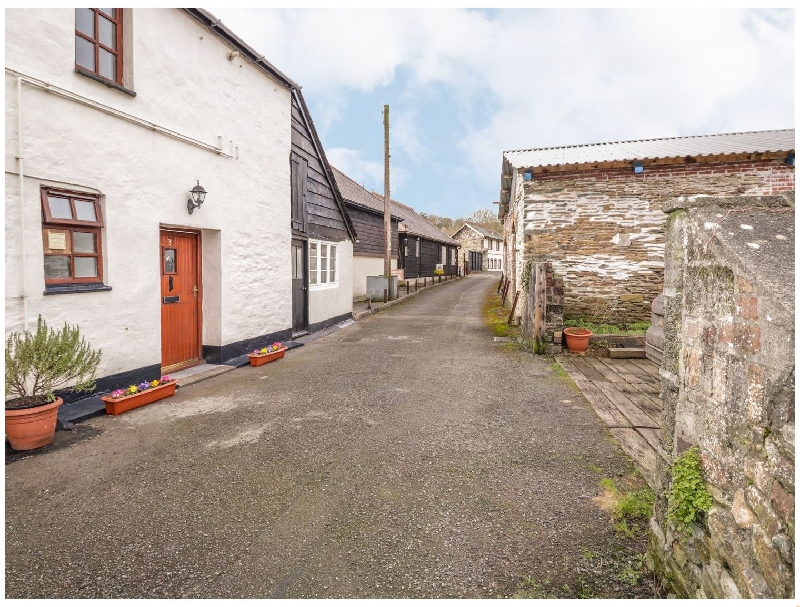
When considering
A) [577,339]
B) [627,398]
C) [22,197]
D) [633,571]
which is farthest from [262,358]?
[633,571]

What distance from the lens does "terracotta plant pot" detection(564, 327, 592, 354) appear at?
8.23m

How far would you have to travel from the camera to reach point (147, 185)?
5.91 metres

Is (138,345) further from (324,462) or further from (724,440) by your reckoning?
(724,440)

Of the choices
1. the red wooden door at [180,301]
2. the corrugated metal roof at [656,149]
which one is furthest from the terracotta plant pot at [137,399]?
the corrugated metal roof at [656,149]

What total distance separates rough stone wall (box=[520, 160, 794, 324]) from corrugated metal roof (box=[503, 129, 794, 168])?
0.39 meters

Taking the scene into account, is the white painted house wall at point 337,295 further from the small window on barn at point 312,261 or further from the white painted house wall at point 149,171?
the white painted house wall at point 149,171

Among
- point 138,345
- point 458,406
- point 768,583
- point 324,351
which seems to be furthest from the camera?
point 324,351

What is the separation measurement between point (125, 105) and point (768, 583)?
289 inches

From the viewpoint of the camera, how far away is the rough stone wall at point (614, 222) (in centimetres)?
922

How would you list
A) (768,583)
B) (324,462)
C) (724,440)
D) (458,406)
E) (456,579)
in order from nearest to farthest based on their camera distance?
(768,583), (724,440), (456,579), (324,462), (458,406)

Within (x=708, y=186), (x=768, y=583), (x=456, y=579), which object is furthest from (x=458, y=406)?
(x=708, y=186)

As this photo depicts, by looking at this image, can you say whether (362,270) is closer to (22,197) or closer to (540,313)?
(540,313)

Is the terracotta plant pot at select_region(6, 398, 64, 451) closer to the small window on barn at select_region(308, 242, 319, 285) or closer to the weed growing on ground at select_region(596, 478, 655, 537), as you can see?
the weed growing on ground at select_region(596, 478, 655, 537)

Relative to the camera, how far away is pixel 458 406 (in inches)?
211
